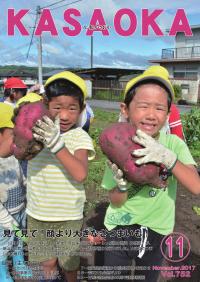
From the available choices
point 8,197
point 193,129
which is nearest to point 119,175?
point 8,197

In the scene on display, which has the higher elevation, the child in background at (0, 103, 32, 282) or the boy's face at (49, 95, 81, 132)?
the boy's face at (49, 95, 81, 132)

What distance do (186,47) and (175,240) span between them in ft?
113

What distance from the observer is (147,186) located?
6.83 ft

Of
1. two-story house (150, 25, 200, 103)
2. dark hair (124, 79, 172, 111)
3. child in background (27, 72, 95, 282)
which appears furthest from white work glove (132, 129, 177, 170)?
two-story house (150, 25, 200, 103)

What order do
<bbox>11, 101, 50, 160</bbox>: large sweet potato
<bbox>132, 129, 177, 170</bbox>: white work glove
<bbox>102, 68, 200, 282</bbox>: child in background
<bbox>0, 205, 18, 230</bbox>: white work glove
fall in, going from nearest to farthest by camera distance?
<bbox>132, 129, 177, 170</bbox>: white work glove → <bbox>102, 68, 200, 282</bbox>: child in background → <bbox>11, 101, 50, 160</bbox>: large sweet potato → <bbox>0, 205, 18, 230</bbox>: white work glove

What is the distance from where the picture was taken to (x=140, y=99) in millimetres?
1929

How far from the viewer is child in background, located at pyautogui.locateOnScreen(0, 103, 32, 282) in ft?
8.59

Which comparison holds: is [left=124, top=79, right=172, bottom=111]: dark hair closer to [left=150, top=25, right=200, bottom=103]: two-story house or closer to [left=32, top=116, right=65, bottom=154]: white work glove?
[left=32, top=116, right=65, bottom=154]: white work glove

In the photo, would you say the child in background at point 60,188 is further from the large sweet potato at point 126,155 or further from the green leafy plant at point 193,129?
the green leafy plant at point 193,129

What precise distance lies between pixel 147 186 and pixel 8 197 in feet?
3.97

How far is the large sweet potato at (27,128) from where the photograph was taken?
79.2 inches

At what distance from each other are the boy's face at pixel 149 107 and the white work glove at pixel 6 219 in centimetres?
134

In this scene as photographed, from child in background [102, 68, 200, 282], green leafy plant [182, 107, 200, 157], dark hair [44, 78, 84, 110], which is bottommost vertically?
green leafy plant [182, 107, 200, 157]

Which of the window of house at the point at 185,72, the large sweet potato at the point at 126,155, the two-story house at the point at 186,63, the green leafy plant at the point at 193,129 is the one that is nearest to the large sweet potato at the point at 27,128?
the large sweet potato at the point at 126,155
